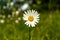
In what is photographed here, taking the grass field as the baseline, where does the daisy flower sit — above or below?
above

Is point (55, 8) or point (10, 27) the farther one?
point (55, 8)

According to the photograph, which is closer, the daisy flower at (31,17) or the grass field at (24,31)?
the daisy flower at (31,17)

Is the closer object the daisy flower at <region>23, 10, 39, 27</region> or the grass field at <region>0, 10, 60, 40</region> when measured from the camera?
the daisy flower at <region>23, 10, 39, 27</region>

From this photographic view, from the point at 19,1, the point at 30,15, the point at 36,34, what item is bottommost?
the point at 36,34

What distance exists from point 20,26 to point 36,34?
78cm

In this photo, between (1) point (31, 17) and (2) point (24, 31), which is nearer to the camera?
(1) point (31, 17)

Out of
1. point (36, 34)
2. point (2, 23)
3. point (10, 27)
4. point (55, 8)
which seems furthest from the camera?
point (55, 8)

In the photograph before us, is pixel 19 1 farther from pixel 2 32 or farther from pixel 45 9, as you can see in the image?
pixel 2 32

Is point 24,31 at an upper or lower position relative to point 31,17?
lower

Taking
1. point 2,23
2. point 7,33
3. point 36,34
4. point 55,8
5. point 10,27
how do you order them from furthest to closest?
point 55,8
point 2,23
point 10,27
point 7,33
point 36,34

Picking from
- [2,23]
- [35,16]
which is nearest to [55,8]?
[2,23]

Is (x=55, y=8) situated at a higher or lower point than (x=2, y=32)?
higher

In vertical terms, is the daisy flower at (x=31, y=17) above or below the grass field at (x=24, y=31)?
above

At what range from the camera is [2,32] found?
406 centimetres
